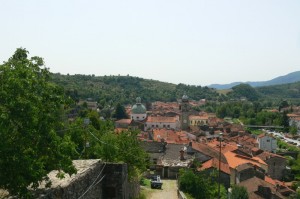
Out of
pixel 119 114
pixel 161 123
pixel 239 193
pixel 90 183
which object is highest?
pixel 90 183

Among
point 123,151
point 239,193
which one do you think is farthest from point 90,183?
point 239,193

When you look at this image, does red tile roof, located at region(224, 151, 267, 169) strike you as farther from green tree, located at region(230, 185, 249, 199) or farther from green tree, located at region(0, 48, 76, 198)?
green tree, located at region(0, 48, 76, 198)

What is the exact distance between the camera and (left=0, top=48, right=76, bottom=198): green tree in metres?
7.94

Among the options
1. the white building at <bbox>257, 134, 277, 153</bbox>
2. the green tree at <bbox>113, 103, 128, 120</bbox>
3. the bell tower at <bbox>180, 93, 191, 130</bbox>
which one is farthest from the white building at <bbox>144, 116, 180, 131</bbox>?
the white building at <bbox>257, 134, 277, 153</bbox>

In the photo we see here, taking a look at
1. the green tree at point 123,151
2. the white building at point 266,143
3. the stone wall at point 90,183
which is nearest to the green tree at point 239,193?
the green tree at point 123,151

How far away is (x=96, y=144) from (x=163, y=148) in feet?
94.7

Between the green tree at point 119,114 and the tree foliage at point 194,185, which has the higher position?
the green tree at point 119,114

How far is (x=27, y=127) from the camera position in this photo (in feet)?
27.6

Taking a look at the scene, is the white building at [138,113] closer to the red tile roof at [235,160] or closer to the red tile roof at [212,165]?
the red tile roof at [235,160]

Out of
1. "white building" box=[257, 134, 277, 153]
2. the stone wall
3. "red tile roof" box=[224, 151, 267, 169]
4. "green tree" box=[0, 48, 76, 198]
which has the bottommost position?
"white building" box=[257, 134, 277, 153]

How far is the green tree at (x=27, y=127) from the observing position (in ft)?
26.0

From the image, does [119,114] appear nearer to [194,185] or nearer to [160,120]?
[160,120]

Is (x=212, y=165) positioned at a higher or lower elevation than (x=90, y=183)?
lower

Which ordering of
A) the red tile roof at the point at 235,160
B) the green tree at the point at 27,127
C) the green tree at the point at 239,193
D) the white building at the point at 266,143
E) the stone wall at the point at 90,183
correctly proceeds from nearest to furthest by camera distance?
1. the green tree at the point at 27,127
2. the stone wall at the point at 90,183
3. the green tree at the point at 239,193
4. the red tile roof at the point at 235,160
5. the white building at the point at 266,143
